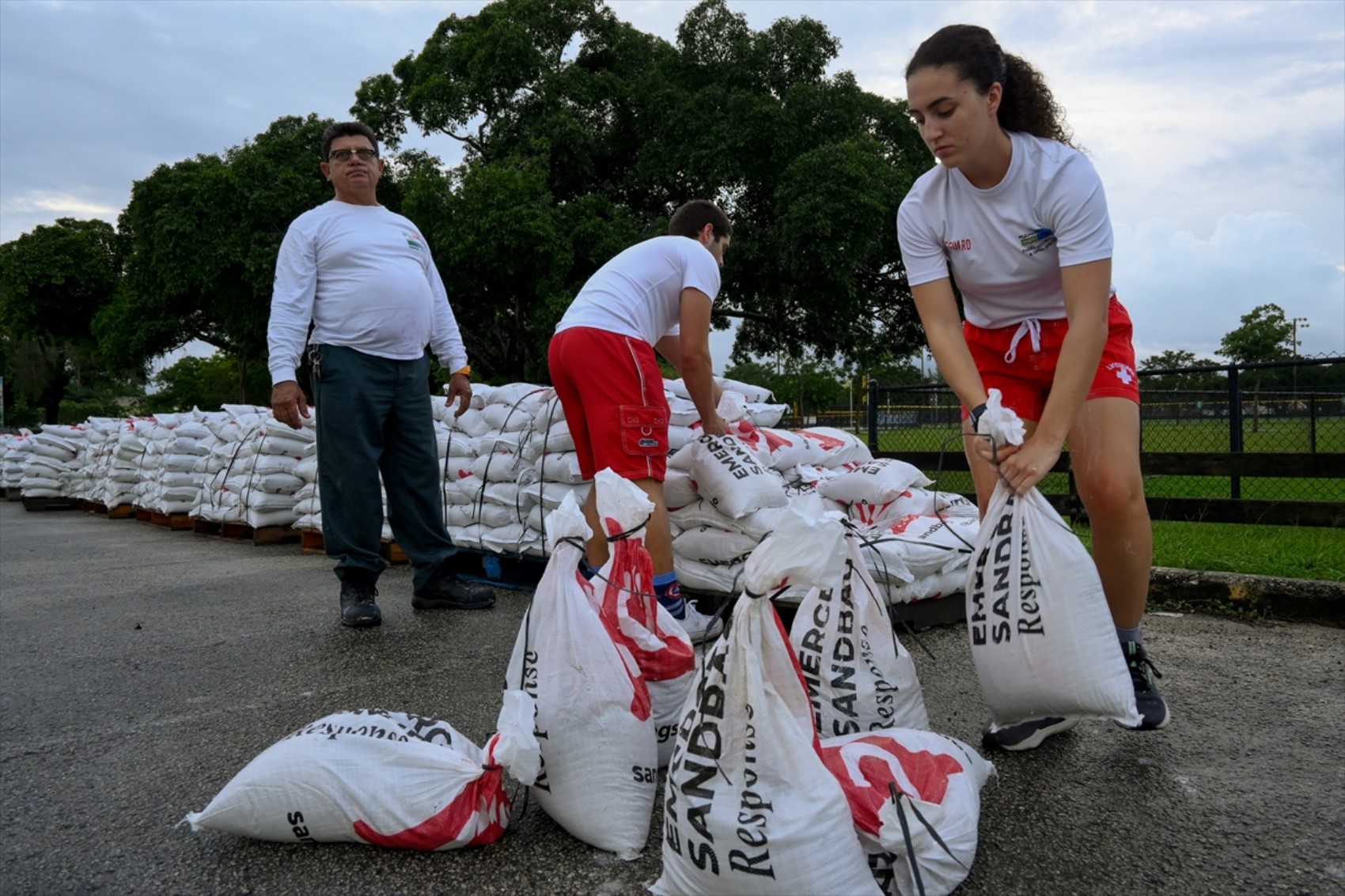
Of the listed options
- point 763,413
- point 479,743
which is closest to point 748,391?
point 763,413

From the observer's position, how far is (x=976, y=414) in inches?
85.0

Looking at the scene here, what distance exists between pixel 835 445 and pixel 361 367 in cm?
220

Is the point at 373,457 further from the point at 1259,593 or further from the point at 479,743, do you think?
the point at 1259,593

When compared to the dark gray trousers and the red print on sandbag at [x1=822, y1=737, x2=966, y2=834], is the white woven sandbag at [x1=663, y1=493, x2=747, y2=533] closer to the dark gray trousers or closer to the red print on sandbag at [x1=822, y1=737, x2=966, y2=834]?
Answer: the dark gray trousers

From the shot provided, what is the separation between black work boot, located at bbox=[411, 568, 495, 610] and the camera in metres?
4.16

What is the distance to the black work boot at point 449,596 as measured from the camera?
13.7 feet

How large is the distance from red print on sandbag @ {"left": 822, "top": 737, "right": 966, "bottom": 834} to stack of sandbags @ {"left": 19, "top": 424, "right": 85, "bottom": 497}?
14.4m

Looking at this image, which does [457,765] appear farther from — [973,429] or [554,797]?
[973,429]

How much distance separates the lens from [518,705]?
5.57ft

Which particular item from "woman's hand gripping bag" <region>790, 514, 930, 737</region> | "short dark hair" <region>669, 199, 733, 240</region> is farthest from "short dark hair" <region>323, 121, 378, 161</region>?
"woman's hand gripping bag" <region>790, 514, 930, 737</region>

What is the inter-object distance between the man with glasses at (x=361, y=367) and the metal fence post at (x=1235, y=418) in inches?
190

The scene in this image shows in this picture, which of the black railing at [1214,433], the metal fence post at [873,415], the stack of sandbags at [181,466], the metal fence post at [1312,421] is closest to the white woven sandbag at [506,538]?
the black railing at [1214,433]

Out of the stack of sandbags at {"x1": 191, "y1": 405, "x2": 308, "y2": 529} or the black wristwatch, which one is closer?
the black wristwatch

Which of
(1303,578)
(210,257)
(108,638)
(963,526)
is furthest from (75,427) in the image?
(1303,578)
